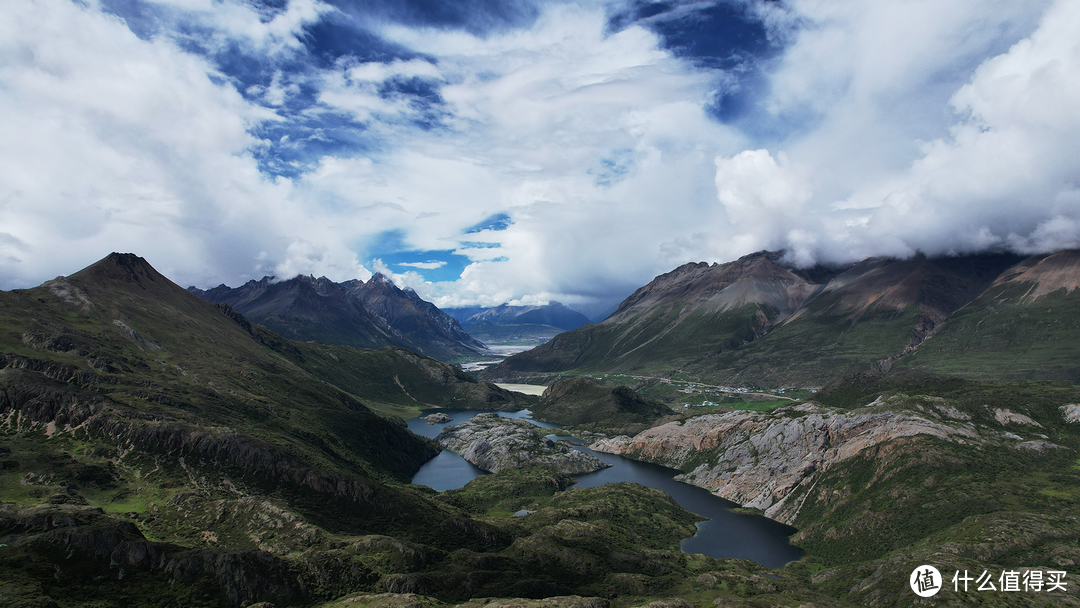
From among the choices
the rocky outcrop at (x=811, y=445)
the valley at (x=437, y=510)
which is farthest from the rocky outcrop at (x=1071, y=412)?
the rocky outcrop at (x=811, y=445)

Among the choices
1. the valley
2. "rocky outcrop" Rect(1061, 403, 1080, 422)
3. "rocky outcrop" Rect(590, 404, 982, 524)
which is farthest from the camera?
"rocky outcrop" Rect(590, 404, 982, 524)

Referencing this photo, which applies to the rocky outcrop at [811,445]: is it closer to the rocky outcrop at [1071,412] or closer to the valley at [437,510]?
the valley at [437,510]

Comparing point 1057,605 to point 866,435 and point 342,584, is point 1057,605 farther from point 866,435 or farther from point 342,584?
point 342,584

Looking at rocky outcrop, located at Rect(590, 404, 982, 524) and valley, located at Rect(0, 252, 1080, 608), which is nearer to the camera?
valley, located at Rect(0, 252, 1080, 608)

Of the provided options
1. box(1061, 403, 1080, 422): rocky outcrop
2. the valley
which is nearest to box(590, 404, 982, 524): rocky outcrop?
the valley

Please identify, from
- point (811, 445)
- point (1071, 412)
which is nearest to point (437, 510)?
point (811, 445)

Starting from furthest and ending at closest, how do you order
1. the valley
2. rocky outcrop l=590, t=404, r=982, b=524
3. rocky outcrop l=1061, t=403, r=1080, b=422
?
rocky outcrop l=590, t=404, r=982, b=524 → rocky outcrop l=1061, t=403, r=1080, b=422 → the valley

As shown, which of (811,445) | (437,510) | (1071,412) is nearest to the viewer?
(437,510)

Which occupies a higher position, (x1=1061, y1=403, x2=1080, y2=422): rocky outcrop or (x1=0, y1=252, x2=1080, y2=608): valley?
(x1=1061, y1=403, x2=1080, y2=422): rocky outcrop

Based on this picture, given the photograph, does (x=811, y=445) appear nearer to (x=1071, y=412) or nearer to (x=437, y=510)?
(x=1071, y=412)

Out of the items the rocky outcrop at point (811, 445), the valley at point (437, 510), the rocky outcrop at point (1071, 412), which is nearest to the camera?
the valley at point (437, 510)

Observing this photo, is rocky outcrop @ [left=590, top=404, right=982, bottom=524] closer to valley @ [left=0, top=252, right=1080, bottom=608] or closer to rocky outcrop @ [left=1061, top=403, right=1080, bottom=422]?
valley @ [left=0, top=252, right=1080, bottom=608]
